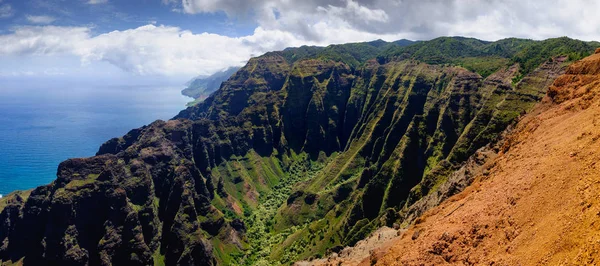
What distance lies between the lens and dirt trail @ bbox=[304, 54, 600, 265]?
32000 mm

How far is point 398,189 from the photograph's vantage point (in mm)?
130625

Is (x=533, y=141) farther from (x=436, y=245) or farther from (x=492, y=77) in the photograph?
(x=492, y=77)

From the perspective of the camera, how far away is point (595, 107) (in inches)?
2100

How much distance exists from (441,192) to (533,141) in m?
23.2

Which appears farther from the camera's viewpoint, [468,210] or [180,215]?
[180,215]

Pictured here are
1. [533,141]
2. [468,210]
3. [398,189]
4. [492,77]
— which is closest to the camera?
[468,210]

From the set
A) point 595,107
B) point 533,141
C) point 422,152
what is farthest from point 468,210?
point 422,152

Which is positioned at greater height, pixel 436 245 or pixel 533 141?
pixel 533 141

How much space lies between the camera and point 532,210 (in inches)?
1547

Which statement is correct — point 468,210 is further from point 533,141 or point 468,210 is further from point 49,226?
point 49,226

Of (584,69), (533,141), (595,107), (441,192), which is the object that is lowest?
(441,192)

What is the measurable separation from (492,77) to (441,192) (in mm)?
97047

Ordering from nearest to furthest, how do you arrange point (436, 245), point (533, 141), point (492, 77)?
1. point (436, 245)
2. point (533, 141)
3. point (492, 77)

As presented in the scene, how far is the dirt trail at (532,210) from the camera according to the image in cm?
3200
